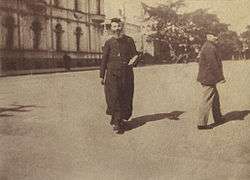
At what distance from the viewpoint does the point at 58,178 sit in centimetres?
270

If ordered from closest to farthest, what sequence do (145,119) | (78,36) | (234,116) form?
(234,116) → (145,119) → (78,36)

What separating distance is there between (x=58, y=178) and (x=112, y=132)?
467 millimetres

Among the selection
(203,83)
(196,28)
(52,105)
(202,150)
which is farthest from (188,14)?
(52,105)

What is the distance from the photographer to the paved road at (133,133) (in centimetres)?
270

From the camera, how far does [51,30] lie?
3.07 m

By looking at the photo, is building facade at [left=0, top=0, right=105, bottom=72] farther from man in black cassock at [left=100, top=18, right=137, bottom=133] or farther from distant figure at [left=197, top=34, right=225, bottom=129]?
distant figure at [left=197, top=34, right=225, bottom=129]

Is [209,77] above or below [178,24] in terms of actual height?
below

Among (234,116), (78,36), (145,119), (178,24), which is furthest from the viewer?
(78,36)

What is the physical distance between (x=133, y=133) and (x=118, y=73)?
0.29 meters

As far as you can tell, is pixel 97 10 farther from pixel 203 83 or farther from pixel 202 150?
pixel 202 150

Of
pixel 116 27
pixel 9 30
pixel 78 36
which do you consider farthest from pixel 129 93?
pixel 9 30

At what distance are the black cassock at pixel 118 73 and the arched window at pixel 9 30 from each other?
1.56 feet

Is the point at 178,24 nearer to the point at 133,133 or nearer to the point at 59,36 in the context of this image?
the point at 133,133

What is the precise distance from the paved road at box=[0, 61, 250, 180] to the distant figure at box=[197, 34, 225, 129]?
1.6 inches
